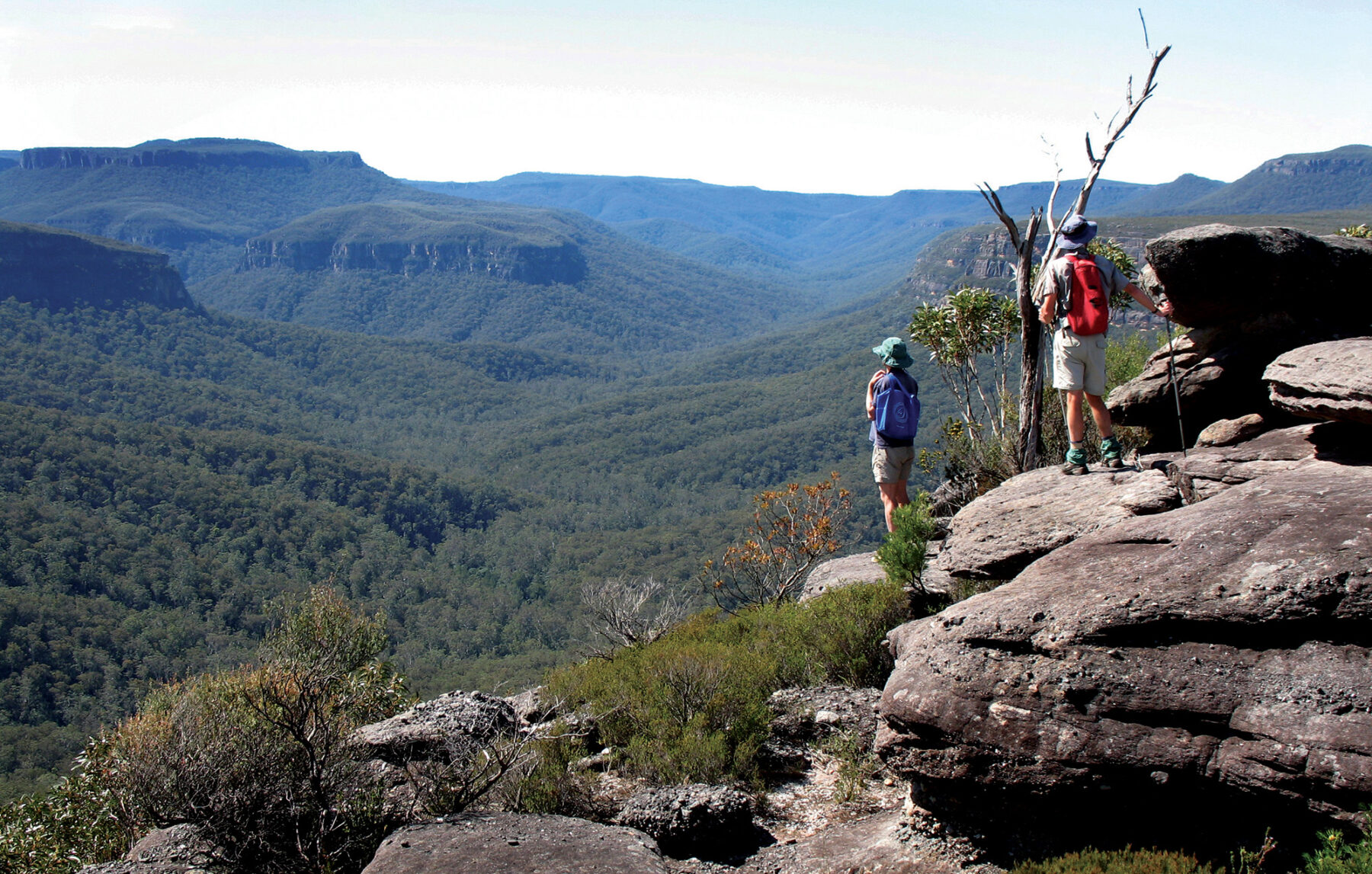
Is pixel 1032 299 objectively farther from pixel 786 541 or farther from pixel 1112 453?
pixel 786 541

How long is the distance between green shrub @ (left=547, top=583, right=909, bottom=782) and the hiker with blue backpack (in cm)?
120

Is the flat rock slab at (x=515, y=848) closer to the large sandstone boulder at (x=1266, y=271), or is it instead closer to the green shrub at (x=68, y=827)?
the green shrub at (x=68, y=827)

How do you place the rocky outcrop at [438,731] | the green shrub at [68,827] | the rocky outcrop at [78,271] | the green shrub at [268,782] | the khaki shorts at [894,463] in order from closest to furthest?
the green shrub at [268,782], the rocky outcrop at [438,731], the green shrub at [68,827], the khaki shorts at [894,463], the rocky outcrop at [78,271]

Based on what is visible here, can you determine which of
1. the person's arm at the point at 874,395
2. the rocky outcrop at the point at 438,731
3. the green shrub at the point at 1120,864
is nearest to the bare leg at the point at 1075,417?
the person's arm at the point at 874,395

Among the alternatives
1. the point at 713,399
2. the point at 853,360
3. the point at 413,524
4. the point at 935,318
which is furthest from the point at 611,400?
the point at 935,318

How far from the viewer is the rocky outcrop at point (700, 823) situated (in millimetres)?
5461

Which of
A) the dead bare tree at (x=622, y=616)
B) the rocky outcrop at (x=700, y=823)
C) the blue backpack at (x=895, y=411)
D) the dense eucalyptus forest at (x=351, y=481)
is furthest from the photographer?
the dense eucalyptus forest at (x=351, y=481)

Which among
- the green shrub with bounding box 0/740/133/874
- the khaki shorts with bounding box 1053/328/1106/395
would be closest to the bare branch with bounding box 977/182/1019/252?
the khaki shorts with bounding box 1053/328/1106/395

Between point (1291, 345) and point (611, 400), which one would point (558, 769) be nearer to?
point (1291, 345)

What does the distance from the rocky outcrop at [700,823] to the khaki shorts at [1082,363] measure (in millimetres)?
4261

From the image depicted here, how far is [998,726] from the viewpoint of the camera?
176 inches

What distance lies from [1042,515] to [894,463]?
2428mm

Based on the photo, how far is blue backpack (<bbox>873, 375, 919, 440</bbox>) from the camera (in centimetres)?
829

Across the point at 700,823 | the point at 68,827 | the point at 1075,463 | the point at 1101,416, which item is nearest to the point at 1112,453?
the point at 1075,463
